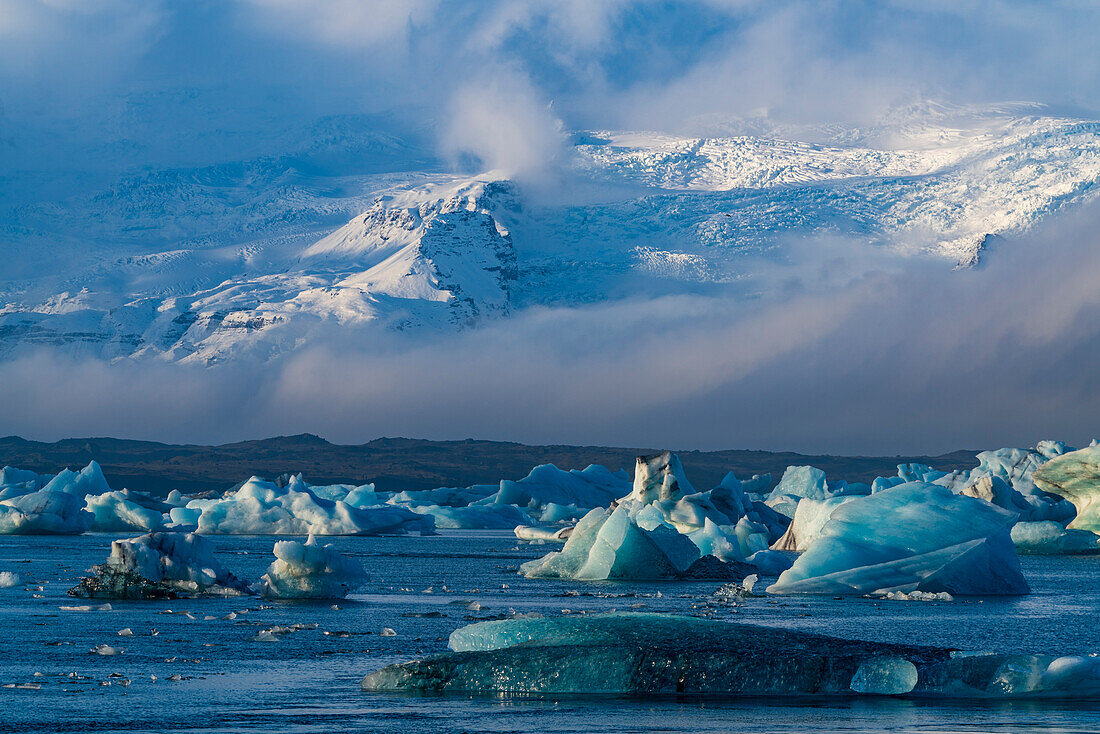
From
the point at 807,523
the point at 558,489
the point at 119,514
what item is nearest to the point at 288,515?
the point at 119,514

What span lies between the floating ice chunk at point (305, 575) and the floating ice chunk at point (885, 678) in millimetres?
9435

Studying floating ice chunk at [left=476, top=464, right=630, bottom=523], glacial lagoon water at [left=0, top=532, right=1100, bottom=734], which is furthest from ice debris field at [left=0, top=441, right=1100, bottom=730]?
floating ice chunk at [left=476, top=464, right=630, bottom=523]

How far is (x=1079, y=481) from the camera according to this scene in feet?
121

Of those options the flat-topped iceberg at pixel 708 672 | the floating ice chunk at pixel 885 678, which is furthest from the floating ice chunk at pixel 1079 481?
the floating ice chunk at pixel 885 678

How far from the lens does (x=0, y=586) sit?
19.3 meters

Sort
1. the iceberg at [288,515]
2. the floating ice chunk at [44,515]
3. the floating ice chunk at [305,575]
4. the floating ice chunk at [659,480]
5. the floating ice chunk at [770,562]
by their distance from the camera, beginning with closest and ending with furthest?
the floating ice chunk at [305,575] → the floating ice chunk at [770,562] → the floating ice chunk at [659,480] → the floating ice chunk at [44,515] → the iceberg at [288,515]

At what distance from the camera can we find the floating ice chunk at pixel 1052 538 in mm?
36312

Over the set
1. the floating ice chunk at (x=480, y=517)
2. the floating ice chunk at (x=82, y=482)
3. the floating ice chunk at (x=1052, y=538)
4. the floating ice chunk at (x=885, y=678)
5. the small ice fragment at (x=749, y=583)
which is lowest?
the floating ice chunk at (x=480, y=517)

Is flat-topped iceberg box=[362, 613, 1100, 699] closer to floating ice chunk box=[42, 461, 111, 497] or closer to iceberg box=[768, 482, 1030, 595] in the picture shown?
iceberg box=[768, 482, 1030, 595]

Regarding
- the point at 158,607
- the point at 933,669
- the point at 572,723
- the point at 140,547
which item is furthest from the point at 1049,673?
the point at 140,547

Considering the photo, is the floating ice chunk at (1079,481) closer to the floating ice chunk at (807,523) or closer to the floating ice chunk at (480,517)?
the floating ice chunk at (807,523)

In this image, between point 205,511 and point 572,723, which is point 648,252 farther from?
point 572,723

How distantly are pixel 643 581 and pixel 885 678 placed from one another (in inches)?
551

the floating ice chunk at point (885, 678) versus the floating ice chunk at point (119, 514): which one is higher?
the floating ice chunk at point (885, 678)
